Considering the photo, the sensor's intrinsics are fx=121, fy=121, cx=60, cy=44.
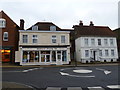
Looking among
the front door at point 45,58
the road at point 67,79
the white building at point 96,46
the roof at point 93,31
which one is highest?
the roof at point 93,31

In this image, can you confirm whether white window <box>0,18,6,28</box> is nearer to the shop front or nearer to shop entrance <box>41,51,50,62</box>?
the shop front

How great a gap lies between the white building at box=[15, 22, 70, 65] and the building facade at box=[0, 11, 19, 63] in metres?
2.37

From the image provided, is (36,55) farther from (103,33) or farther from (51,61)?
(103,33)

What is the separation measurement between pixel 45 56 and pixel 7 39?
915 cm

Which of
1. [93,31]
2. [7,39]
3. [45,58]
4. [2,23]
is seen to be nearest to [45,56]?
[45,58]

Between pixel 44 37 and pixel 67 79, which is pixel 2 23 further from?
pixel 67 79

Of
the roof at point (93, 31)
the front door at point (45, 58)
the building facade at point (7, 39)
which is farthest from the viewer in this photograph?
the roof at point (93, 31)

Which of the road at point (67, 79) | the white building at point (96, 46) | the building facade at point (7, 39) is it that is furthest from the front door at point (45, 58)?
the road at point (67, 79)

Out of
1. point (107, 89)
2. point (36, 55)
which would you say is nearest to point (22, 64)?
point (36, 55)

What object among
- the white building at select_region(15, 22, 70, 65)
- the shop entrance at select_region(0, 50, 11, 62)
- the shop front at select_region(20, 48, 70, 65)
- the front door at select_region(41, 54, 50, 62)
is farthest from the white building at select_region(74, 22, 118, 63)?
the shop entrance at select_region(0, 50, 11, 62)

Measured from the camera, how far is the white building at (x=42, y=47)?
25141 millimetres

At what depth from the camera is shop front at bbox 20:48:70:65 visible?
25.2 m

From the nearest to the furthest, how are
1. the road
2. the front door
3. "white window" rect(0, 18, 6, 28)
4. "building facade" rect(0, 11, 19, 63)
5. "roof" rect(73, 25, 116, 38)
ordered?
the road → the front door → "building facade" rect(0, 11, 19, 63) → "white window" rect(0, 18, 6, 28) → "roof" rect(73, 25, 116, 38)

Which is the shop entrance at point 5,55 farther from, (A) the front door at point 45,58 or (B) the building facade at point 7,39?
(A) the front door at point 45,58
